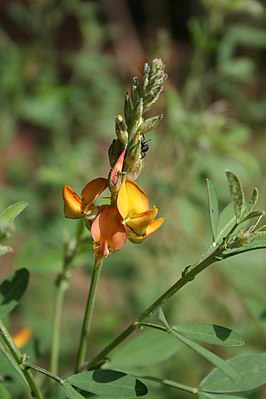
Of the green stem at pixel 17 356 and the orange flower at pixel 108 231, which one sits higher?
the orange flower at pixel 108 231

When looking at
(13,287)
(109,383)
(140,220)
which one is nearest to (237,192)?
(140,220)

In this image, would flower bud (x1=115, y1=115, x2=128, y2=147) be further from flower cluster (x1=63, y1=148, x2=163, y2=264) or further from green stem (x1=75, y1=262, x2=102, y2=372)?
green stem (x1=75, y1=262, x2=102, y2=372)

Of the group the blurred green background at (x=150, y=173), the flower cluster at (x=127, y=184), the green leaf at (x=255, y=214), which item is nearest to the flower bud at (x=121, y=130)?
the flower cluster at (x=127, y=184)

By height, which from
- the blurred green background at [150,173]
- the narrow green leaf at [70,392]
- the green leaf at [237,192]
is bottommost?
the narrow green leaf at [70,392]

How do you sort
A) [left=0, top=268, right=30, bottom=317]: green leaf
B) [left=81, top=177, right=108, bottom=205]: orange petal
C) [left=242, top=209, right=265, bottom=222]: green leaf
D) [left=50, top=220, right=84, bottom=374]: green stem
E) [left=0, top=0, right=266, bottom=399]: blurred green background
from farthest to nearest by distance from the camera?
[left=0, top=0, right=266, bottom=399]: blurred green background < [left=50, top=220, right=84, bottom=374]: green stem < [left=0, top=268, right=30, bottom=317]: green leaf < [left=81, top=177, right=108, bottom=205]: orange petal < [left=242, top=209, right=265, bottom=222]: green leaf

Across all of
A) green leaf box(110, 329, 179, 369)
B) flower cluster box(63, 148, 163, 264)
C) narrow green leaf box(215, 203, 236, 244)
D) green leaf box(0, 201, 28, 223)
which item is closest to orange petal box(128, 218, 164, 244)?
flower cluster box(63, 148, 163, 264)

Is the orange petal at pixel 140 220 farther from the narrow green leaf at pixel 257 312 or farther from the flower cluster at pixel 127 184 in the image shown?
the narrow green leaf at pixel 257 312

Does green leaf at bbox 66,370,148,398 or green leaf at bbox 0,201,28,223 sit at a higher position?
green leaf at bbox 0,201,28,223
